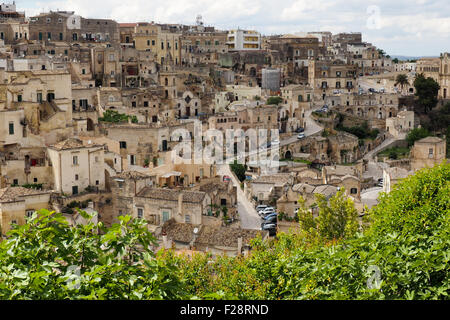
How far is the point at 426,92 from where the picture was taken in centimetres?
6981

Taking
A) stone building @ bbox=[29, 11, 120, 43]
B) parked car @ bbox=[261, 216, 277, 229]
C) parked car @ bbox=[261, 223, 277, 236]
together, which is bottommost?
parked car @ bbox=[261, 223, 277, 236]

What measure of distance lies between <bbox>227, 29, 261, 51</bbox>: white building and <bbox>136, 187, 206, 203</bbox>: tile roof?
52.9 metres

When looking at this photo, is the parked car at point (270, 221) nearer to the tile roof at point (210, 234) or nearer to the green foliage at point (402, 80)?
the tile roof at point (210, 234)

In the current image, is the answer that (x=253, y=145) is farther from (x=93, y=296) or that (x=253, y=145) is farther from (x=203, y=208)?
(x=93, y=296)

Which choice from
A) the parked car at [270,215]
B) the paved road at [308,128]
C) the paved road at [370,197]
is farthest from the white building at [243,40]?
the parked car at [270,215]

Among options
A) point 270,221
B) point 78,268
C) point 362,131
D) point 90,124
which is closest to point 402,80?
point 362,131

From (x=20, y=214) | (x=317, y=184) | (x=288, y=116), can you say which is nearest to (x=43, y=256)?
(x=20, y=214)

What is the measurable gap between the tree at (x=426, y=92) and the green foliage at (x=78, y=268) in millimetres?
63208

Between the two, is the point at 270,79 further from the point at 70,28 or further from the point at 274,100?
the point at 70,28

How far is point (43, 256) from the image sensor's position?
10.7m

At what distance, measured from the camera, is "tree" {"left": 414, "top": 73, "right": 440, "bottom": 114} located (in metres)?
69.7

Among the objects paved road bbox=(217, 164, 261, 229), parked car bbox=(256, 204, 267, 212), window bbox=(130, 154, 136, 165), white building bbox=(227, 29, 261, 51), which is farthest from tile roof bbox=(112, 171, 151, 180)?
white building bbox=(227, 29, 261, 51)

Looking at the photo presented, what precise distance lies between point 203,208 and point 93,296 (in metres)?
23.6

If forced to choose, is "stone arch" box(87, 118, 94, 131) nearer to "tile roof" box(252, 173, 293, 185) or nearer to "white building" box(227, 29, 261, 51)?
"tile roof" box(252, 173, 293, 185)
